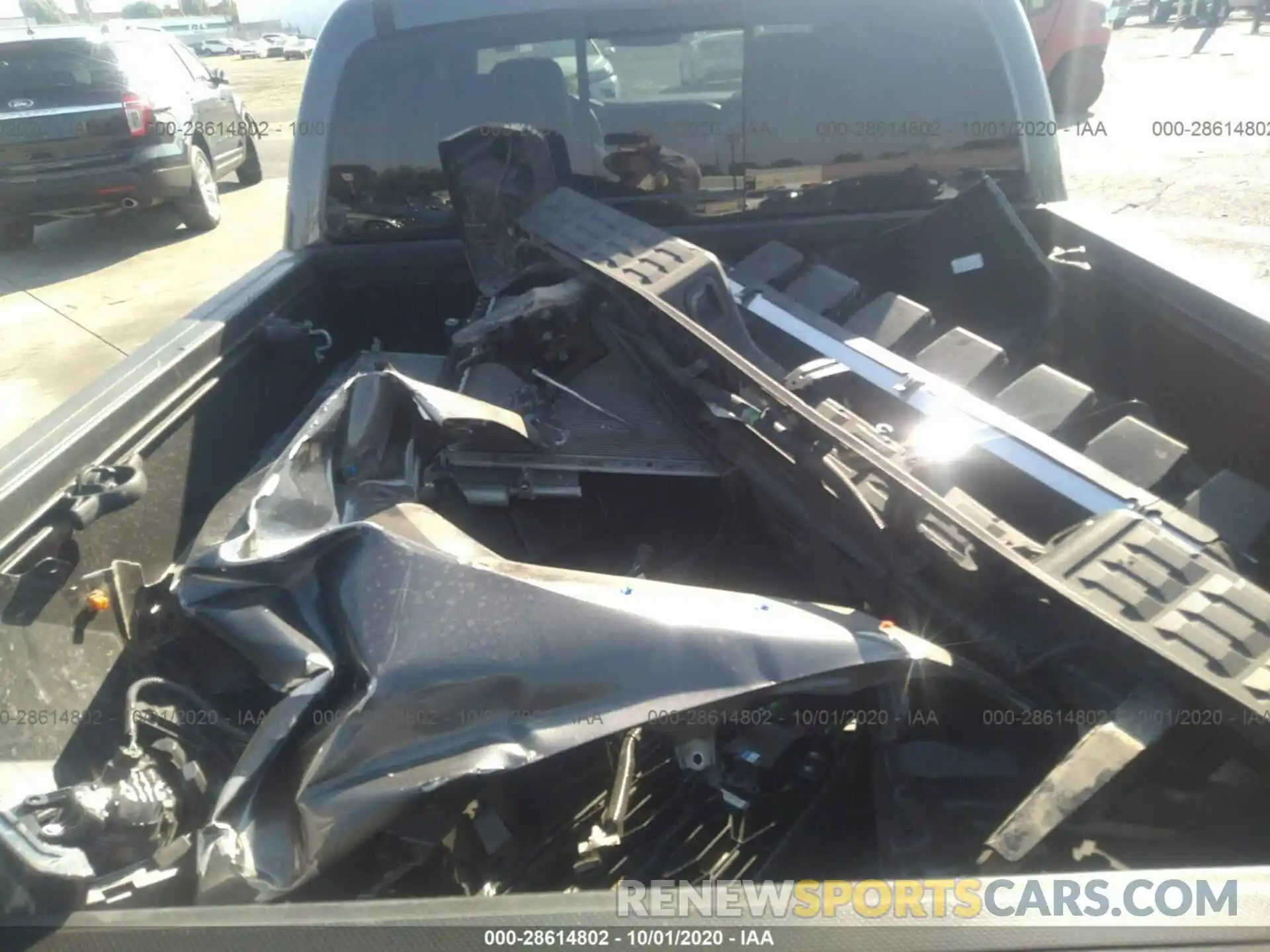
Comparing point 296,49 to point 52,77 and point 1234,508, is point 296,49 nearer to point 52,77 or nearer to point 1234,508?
point 52,77

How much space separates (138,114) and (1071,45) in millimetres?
10475

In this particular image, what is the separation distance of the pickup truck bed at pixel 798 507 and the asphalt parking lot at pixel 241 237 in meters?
3.96

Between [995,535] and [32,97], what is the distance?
8866mm

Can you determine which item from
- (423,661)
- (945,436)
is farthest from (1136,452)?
(423,661)

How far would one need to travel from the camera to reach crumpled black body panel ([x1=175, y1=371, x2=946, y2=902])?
4.29ft

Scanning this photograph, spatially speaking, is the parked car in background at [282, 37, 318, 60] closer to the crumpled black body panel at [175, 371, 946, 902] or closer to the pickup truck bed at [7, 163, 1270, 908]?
the pickup truck bed at [7, 163, 1270, 908]

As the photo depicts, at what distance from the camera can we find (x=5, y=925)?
107 cm

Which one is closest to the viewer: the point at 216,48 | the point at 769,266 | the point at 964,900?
the point at 964,900

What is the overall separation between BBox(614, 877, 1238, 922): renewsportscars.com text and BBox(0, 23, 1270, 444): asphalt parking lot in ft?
17.6

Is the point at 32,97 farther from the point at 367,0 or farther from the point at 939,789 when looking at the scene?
the point at 939,789

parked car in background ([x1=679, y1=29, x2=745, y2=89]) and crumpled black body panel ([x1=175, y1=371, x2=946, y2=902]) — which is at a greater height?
parked car in background ([x1=679, y1=29, x2=745, y2=89])

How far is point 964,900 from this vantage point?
1.02m

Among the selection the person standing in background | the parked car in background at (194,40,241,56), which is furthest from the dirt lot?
the person standing in background

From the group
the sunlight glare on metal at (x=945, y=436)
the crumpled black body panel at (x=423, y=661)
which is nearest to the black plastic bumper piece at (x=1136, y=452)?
the sunlight glare on metal at (x=945, y=436)
